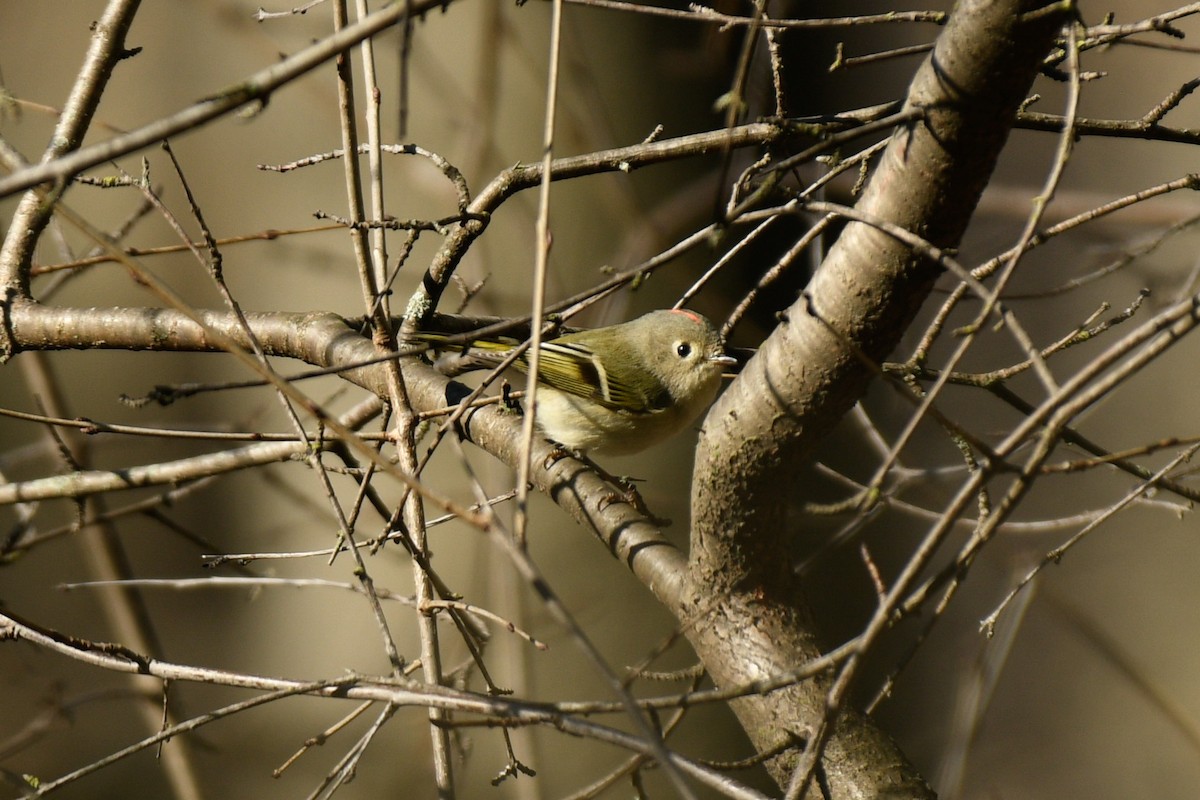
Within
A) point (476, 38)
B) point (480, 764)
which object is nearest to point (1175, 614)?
point (480, 764)

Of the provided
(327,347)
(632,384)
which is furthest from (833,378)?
(632,384)

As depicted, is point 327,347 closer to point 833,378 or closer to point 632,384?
point 632,384

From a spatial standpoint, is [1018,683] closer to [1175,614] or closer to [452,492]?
[1175,614]

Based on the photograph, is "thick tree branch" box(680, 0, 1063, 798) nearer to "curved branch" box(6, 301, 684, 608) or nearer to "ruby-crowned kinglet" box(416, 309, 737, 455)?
"curved branch" box(6, 301, 684, 608)

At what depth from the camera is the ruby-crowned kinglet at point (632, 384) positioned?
2.69m

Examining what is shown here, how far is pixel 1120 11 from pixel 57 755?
21.0ft

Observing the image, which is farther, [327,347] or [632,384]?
[632,384]

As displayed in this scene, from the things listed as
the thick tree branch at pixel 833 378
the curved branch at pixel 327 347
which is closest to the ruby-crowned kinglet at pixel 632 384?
the curved branch at pixel 327 347

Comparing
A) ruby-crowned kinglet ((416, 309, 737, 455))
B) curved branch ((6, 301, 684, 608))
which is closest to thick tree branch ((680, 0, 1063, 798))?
curved branch ((6, 301, 684, 608))

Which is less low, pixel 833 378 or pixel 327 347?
pixel 327 347

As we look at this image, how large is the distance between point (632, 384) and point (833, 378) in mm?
1480

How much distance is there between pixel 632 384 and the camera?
2.75 meters

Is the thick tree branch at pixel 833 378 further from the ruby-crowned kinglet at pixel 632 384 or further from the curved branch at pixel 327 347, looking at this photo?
the ruby-crowned kinglet at pixel 632 384

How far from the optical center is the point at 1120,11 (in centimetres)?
532
